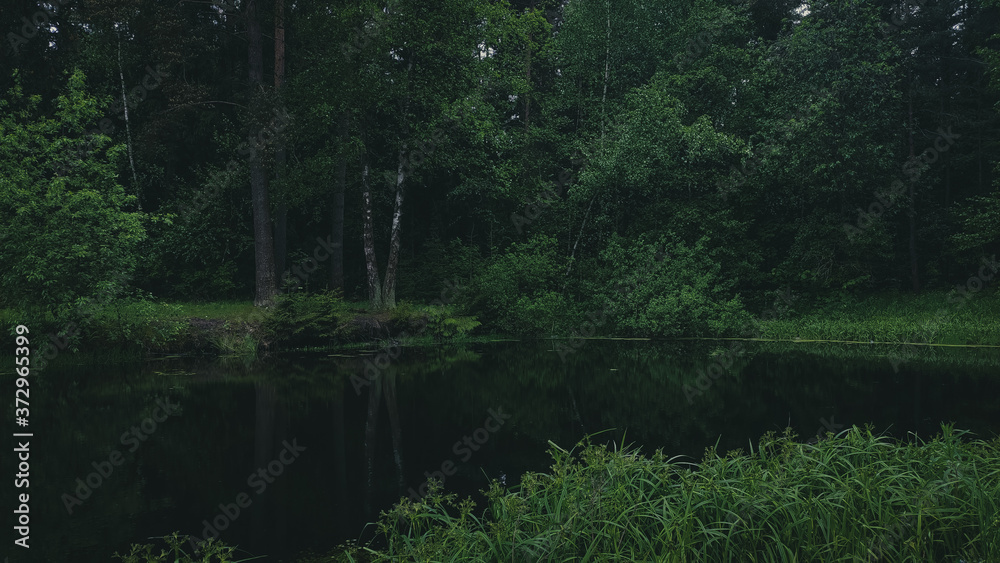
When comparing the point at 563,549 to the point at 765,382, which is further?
the point at 765,382

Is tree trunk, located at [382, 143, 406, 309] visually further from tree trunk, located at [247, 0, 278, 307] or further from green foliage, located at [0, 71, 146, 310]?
green foliage, located at [0, 71, 146, 310]

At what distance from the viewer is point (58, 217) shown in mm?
15586

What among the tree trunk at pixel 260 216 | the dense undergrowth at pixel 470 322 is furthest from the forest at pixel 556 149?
the dense undergrowth at pixel 470 322

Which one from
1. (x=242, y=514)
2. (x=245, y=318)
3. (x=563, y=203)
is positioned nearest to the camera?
(x=242, y=514)

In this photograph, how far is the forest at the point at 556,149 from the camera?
20.7m

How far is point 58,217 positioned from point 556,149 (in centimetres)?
2003

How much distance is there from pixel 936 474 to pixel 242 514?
6.18 meters

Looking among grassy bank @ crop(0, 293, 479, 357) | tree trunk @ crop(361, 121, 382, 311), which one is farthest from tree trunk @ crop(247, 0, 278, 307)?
tree trunk @ crop(361, 121, 382, 311)

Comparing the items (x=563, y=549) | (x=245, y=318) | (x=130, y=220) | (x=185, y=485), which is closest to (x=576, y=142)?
(x=245, y=318)

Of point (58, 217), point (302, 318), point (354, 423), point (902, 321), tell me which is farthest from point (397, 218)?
point (902, 321)

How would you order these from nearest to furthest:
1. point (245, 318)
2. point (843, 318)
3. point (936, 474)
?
1. point (936, 474)
2. point (245, 318)
3. point (843, 318)

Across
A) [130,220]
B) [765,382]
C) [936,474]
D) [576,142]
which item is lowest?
[765,382]

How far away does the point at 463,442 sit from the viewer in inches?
364

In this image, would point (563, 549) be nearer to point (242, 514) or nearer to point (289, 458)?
point (242, 514)
